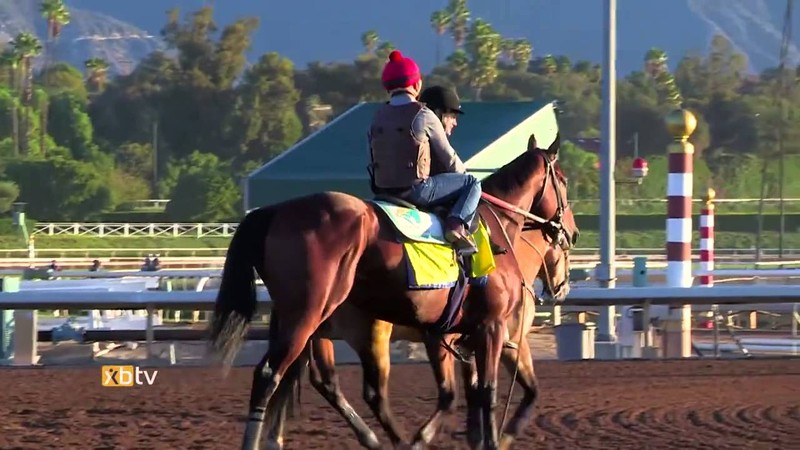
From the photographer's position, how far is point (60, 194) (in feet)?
160

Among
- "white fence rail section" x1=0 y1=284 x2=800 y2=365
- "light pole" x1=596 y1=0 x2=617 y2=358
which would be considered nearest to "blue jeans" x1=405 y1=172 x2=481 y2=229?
"white fence rail section" x1=0 y1=284 x2=800 y2=365

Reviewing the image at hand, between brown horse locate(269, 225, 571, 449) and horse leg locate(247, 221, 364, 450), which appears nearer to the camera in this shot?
horse leg locate(247, 221, 364, 450)

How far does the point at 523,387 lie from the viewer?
6.86 metres

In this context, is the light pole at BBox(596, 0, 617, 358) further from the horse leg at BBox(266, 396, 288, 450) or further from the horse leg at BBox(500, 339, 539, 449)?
the horse leg at BBox(266, 396, 288, 450)

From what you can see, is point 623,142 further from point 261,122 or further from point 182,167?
point 182,167

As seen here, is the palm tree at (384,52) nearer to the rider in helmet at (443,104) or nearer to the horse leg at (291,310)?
the rider in helmet at (443,104)

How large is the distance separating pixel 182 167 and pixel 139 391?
45.1m

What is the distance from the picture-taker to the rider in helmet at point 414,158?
6176 mm

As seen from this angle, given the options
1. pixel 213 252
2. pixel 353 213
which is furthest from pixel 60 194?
pixel 353 213

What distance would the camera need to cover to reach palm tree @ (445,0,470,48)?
74.1 m

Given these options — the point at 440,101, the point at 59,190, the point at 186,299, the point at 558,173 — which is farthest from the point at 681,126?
the point at 59,190

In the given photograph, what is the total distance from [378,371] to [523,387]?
30.3 inches

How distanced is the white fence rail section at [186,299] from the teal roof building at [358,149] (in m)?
11.6

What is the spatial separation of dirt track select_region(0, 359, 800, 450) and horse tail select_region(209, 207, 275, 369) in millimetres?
1183
